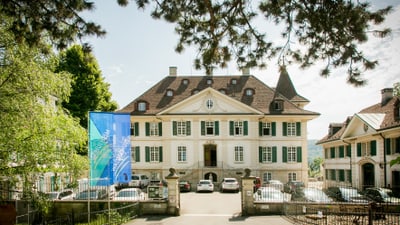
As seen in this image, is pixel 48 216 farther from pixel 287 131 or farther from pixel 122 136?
pixel 287 131

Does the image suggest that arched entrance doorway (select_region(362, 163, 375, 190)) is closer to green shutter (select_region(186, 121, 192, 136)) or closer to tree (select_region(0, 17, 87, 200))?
green shutter (select_region(186, 121, 192, 136))

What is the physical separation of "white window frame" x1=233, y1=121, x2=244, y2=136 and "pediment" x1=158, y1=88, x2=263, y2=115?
113cm

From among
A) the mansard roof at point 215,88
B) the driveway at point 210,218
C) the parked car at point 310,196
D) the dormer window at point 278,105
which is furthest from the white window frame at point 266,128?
the parked car at point 310,196

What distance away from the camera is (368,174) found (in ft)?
103

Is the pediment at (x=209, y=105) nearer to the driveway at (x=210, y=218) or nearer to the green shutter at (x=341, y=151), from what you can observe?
the green shutter at (x=341, y=151)

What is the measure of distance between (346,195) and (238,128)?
759 inches

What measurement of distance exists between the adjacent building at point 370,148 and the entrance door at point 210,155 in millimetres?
11640

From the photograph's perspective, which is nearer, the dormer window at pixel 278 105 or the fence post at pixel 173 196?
the fence post at pixel 173 196

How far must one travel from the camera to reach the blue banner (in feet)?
52.4

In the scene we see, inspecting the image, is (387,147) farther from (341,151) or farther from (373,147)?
(341,151)

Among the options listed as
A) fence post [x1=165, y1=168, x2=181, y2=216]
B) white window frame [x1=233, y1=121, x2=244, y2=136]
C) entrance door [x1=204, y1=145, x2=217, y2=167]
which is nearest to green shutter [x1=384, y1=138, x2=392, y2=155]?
white window frame [x1=233, y1=121, x2=244, y2=136]

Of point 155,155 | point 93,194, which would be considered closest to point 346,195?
point 93,194

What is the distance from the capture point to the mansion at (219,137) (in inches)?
1590

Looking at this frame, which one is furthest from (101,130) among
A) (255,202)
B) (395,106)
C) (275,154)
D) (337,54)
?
(275,154)
